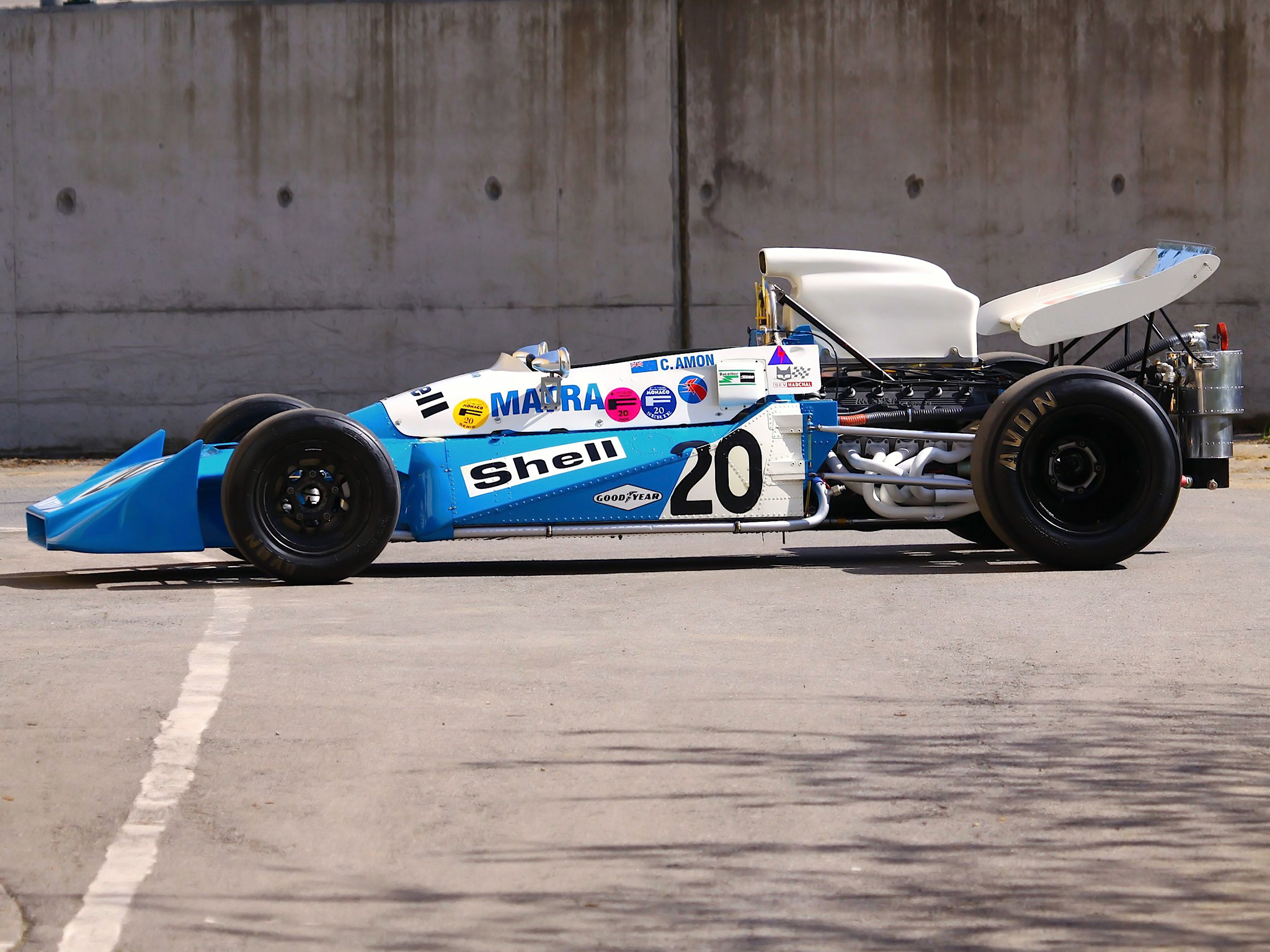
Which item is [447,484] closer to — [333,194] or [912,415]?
[912,415]

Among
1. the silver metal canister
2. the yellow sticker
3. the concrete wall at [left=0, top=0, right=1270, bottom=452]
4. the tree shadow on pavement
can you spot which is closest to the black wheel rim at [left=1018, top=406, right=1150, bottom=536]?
the silver metal canister

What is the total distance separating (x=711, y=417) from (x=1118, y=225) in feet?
46.0

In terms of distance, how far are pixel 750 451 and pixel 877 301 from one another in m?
1.53

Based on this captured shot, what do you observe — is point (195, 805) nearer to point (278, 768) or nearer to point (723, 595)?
point (278, 768)

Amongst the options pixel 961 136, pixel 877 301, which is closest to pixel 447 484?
pixel 877 301

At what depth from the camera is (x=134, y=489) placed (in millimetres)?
8148

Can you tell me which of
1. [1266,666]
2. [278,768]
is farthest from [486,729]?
[1266,666]

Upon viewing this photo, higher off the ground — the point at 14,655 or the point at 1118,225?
the point at 1118,225

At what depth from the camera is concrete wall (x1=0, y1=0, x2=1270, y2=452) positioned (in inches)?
826

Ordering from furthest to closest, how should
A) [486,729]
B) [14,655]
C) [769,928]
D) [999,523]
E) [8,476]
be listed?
[8,476], [999,523], [14,655], [486,729], [769,928]

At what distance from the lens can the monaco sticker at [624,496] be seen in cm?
857

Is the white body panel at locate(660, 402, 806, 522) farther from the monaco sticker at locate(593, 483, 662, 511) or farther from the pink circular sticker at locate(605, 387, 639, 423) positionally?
the pink circular sticker at locate(605, 387, 639, 423)

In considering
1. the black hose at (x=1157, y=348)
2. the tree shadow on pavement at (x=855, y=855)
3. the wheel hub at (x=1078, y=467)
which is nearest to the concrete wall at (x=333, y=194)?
the black hose at (x=1157, y=348)

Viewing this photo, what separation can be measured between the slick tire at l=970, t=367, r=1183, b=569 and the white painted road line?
441 cm
